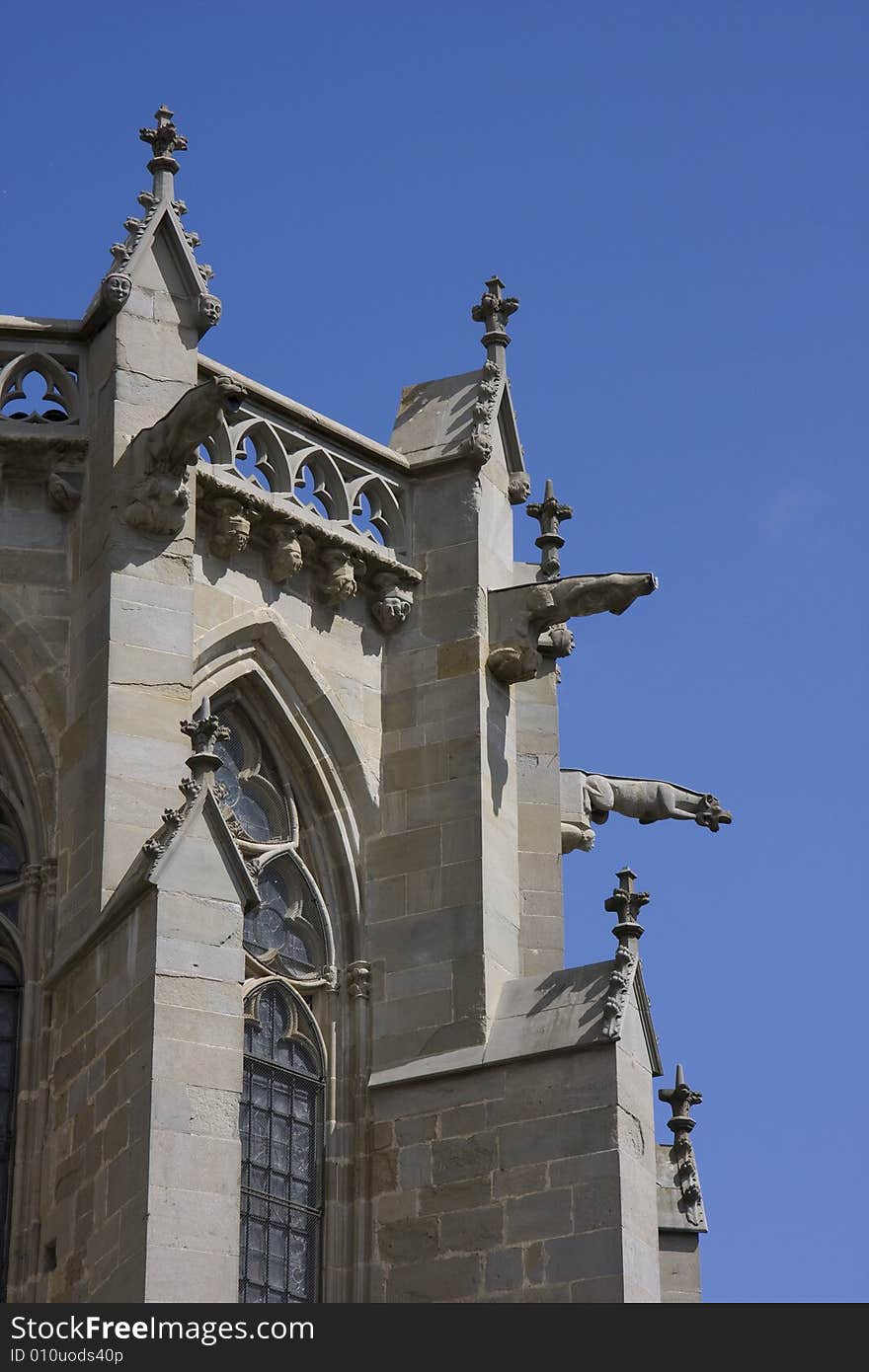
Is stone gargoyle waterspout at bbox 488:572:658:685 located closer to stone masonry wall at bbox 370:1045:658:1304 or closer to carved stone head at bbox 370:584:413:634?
carved stone head at bbox 370:584:413:634

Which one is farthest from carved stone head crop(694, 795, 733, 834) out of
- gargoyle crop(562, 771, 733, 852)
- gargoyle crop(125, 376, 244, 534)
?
gargoyle crop(125, 376, 244, 534)

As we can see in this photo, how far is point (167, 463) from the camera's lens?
88.2ft

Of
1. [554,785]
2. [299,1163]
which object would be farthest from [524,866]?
[299,1163]

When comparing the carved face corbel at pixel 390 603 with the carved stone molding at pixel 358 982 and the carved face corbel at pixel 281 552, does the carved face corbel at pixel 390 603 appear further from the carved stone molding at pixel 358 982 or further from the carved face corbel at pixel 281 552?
the carved stone molding at pixel 358 982

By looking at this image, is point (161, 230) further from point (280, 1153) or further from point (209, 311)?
point (280, 1153)

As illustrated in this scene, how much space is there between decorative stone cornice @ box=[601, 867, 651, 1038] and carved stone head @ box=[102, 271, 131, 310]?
514 centimetres

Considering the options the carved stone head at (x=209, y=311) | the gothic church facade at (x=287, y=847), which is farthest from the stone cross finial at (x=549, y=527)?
the carved stone head at (x=209, y=311)

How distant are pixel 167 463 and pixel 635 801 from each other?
577 cm

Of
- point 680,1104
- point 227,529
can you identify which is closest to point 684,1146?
point 680,1104

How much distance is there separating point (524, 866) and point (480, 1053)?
7.24ft

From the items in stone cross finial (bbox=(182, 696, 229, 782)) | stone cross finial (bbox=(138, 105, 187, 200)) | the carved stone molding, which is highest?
stone cross finial (bbox=(138, 105, 187, 200))

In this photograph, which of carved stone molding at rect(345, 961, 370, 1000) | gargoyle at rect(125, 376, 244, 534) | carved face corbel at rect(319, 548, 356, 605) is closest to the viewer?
gargoyle at rect(125, 376, 244, 534)

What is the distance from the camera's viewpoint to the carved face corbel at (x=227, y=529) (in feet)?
91.9

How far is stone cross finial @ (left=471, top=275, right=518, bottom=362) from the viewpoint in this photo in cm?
3023
